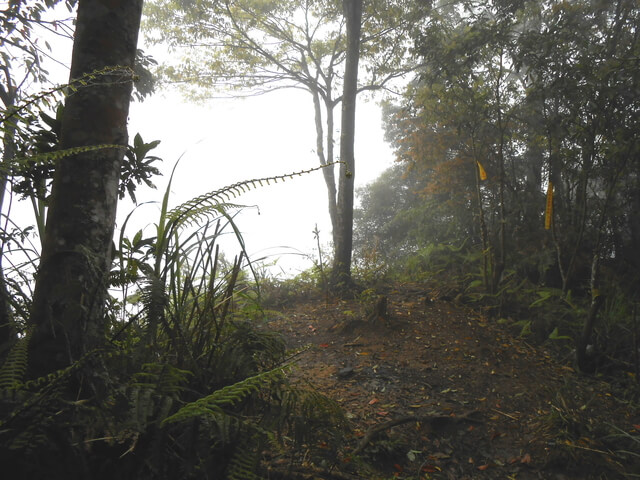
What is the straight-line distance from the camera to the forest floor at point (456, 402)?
2088mm

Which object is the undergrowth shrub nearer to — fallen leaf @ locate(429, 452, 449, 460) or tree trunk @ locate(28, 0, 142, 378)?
tree trunk @ locate(28, 0, 142, 378)

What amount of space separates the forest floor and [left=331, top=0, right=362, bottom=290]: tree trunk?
1.30m

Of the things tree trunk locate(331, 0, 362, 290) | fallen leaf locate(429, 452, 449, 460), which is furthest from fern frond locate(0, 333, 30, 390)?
tree trunk locate(331, 0, 362, 290)

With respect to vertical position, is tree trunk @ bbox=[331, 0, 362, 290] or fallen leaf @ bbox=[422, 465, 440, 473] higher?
tree trunk @ bbox=[331, 0, 362, 290]

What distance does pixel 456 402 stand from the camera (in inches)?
107

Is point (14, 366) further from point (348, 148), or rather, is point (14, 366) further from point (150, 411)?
point (348, 148)

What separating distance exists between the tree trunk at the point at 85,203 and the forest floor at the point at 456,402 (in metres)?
1.02

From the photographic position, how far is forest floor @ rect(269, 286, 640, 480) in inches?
82.2

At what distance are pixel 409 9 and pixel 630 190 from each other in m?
5.78

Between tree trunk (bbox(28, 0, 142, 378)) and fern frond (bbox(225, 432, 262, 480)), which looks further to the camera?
tree trunk (bbox(28, 0, 142, 378))

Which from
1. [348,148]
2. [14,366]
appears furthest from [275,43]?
[14,366]

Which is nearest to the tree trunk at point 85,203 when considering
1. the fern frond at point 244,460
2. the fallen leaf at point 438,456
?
the fern frond at point 244,460

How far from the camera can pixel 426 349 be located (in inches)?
140

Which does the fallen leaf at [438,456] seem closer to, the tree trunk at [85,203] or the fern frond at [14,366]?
the tree trunk at [85,203]
